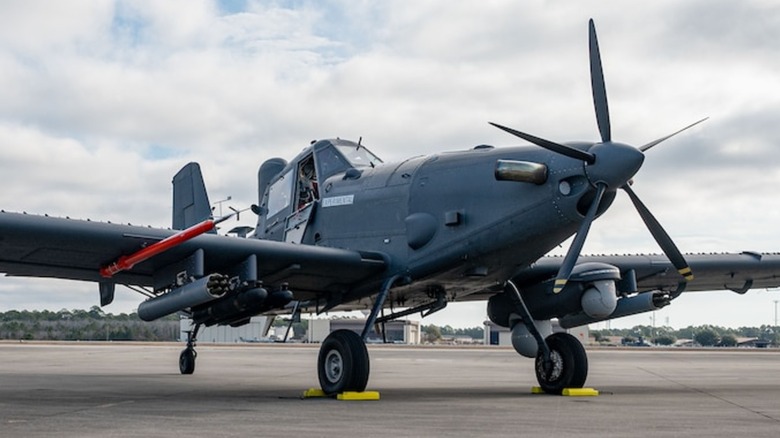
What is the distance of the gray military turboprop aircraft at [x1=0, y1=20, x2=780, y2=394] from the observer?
13.1 m

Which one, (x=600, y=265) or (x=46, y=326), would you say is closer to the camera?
(x=600, y=265)

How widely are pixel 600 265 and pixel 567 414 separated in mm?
5420

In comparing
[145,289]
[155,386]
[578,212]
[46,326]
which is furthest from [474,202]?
[46,326]

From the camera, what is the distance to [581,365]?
51.0ft

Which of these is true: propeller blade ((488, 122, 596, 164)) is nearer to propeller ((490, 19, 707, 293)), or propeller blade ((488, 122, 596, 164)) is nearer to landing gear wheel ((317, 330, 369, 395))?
propeller ((490, 19, 707, 293))

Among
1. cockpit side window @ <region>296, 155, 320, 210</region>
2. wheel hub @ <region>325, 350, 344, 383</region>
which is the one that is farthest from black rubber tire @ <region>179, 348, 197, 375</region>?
wheel hub @ <region>325, 350, 344, 383</region>

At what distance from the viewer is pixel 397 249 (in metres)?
14.6

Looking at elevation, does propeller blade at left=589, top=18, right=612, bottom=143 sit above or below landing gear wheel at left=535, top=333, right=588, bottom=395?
above

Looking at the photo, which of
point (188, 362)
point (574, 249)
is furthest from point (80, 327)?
point (574, 249)

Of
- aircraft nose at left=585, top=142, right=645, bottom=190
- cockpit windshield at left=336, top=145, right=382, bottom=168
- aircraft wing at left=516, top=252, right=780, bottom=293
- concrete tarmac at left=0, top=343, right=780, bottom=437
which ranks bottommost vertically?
concrete tarmac at left=0, top=343, right=780, bottom=437

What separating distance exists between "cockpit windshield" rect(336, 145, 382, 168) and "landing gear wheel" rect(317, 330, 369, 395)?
12.5 ft

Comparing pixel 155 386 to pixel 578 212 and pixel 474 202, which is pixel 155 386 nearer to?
pixel 474 202

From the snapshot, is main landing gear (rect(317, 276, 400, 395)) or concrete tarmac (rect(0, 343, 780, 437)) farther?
main landing gear (rect(317, 276, 400, 395))

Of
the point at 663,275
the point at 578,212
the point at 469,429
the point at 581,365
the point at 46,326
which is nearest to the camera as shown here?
the point at 469,429
